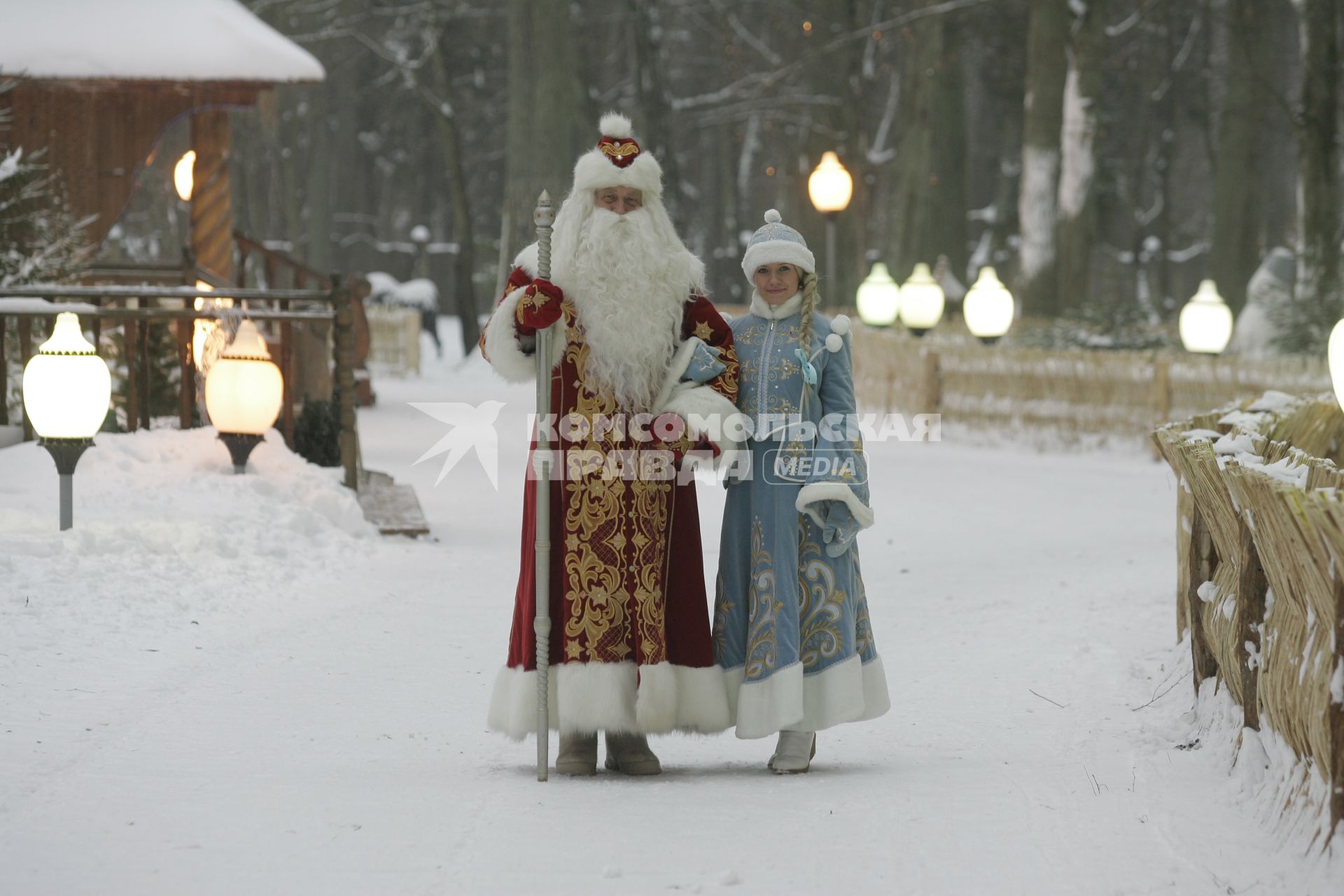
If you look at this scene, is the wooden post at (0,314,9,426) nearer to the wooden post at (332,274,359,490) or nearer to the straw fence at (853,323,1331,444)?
the wooden post at (332,274,359,490)

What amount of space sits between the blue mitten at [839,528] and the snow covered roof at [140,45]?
11.6 metres

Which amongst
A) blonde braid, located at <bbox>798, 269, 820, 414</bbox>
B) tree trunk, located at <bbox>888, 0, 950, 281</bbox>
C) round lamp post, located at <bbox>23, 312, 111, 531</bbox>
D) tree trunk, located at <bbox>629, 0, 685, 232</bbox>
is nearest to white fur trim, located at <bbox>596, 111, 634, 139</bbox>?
blonde braid, located at <bbox>798, 269, 820, 414</bbox>

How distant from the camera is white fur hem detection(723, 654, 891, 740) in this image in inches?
198

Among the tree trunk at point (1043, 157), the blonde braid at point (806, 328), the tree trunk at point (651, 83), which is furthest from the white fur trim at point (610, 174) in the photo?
the tree trunk at point (651, 83)

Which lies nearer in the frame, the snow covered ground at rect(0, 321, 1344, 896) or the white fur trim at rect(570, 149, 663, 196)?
the snow covered ground at rect(0, 321, 1344, 896)

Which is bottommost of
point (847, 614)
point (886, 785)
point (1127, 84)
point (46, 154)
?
point (886, 785)

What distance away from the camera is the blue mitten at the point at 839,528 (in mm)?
5137

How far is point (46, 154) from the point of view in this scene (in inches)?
606

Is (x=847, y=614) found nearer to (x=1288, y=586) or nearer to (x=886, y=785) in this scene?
(x=886, y=785)

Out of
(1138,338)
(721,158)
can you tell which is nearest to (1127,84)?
(721,158)

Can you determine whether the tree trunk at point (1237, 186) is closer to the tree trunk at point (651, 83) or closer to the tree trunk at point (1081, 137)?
the tree trunk at point (1081, 137)

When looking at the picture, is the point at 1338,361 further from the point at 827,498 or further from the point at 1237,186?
the point at 1237,186

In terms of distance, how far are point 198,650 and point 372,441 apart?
9.43 meters

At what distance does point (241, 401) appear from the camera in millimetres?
9797
